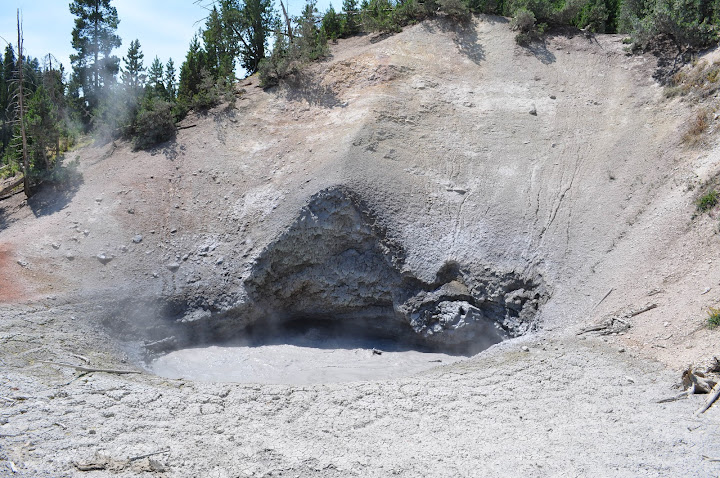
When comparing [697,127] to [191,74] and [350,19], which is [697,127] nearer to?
[350,19]

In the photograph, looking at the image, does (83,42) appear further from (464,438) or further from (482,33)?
(464,438)

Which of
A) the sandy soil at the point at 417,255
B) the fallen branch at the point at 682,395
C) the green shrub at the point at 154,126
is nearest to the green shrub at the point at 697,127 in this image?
the sandy soil at the point at 417,255

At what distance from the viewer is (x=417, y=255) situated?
12180mm

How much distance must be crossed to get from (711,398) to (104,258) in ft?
34.0

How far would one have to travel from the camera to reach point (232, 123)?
1549 centimetres

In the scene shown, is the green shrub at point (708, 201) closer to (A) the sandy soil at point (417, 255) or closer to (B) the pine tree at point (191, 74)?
(A) the sandy soil at point (417, 255)

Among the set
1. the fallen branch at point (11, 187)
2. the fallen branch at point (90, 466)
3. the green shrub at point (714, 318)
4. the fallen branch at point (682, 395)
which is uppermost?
the fallen branch at point (11, 187)

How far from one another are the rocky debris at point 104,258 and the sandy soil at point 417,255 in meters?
0.13

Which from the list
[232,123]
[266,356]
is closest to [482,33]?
[232,123]

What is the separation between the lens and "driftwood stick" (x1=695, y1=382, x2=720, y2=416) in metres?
7.62

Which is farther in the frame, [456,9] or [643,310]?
[456,9]

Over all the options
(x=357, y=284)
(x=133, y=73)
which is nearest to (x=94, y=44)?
(x=133, y=73)

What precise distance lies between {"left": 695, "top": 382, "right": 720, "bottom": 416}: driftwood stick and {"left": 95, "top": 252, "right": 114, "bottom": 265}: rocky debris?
400 inches

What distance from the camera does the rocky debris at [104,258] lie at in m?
12.5
